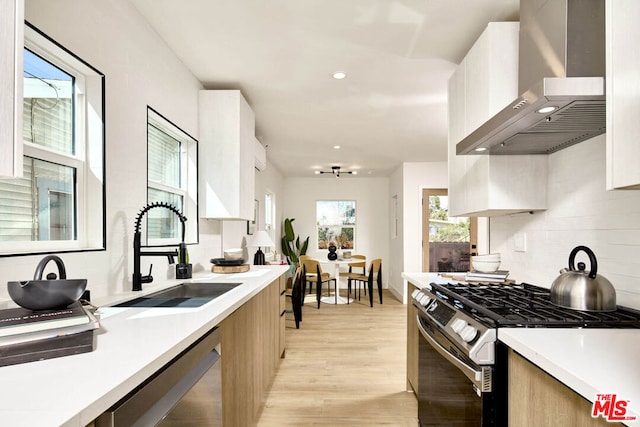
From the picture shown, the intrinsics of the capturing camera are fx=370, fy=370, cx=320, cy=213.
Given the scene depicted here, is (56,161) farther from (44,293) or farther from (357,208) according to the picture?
(357,208)

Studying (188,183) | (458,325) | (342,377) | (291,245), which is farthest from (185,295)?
(291,245)

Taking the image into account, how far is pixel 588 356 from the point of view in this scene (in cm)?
95

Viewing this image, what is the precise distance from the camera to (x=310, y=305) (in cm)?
619

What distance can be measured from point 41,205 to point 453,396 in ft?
6.03

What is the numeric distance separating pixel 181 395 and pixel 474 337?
3.13 feet

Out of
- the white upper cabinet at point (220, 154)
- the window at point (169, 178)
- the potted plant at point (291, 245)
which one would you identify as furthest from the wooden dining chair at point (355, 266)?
the window at point (169, 178)

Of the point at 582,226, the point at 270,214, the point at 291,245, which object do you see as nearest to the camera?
the point at 582,226

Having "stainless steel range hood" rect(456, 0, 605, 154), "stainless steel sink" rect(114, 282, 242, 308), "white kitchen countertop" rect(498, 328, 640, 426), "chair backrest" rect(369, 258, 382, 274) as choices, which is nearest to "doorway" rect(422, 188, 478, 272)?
"chair backrest" rect(369, 258, 382, 274)

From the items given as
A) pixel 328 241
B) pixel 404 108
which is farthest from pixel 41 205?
pixel 328 241

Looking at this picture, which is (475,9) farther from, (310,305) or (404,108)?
(310,305)

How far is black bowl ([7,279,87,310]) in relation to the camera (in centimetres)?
96

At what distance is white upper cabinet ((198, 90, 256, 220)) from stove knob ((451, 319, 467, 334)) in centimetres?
199

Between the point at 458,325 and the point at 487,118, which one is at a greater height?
the point at 487,118

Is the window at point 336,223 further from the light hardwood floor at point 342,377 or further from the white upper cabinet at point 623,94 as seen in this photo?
the white upper cabinet at point 623,94
